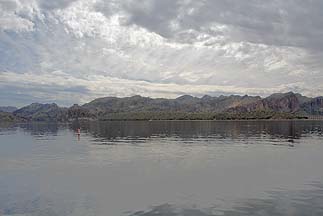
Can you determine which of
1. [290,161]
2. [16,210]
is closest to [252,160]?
[290,161]

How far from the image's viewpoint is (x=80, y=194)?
3722cm

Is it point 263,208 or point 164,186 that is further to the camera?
point 164,186

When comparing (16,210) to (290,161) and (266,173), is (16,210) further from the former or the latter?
(290,161)

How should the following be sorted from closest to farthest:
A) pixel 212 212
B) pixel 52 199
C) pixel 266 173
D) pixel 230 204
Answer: pixel 212 212 < pixel 230 204 < pixel 52 199 < pixel 266 173

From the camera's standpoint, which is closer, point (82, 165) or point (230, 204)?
point (230, 204)

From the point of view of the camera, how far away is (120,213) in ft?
99.5

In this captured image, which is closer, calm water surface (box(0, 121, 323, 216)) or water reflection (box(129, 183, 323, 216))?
water reflection (box(129, 183, 323, 216))

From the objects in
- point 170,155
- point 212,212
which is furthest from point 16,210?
point 170,155

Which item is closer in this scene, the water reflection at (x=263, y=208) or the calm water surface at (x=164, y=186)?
the water reflection at (x=263, y=208)

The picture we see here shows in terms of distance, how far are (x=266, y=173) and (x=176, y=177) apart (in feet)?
44.0

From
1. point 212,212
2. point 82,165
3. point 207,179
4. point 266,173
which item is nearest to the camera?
point 212,212

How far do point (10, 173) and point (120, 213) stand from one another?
28.3 m

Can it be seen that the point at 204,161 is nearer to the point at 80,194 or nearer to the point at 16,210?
the point at 80,194

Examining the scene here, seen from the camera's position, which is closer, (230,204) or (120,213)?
(120,213)
